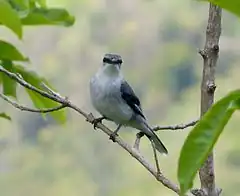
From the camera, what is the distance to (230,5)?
25cm

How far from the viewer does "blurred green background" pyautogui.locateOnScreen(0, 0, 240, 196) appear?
4.79 ft

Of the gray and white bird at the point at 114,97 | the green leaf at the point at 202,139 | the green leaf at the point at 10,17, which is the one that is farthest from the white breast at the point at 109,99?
the green leaf at the point at 202,139

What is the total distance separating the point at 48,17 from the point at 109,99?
0.82 ft

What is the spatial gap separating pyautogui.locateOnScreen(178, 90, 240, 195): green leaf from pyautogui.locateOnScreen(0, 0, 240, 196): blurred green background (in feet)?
3.71

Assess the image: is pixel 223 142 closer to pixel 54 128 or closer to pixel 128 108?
pixel 128 108

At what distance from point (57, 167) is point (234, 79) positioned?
0.56 metres

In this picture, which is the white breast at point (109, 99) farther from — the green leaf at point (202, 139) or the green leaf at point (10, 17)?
the green leaf at point (202, 139)

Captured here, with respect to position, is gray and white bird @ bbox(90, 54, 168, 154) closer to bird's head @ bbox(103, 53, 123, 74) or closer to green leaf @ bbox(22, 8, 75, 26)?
bird's head @ bbox(103, 53, 123, 74)

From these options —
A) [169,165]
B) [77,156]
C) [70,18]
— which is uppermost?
[70,18]

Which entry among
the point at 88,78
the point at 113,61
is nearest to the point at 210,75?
the point at 113,61

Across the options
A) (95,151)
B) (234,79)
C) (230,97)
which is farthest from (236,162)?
(230,97)

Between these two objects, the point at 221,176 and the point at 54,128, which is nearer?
the point at 221,176

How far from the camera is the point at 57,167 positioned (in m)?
1.52

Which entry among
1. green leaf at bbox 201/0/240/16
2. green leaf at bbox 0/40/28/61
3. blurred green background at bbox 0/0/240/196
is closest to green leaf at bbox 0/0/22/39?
green leaf at bbox 0/40/28/61
